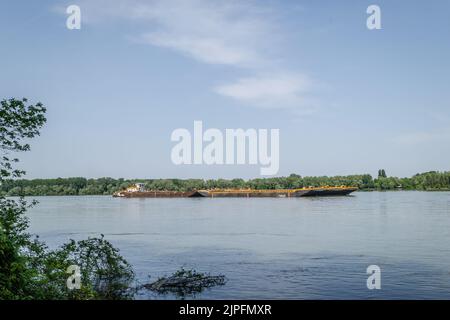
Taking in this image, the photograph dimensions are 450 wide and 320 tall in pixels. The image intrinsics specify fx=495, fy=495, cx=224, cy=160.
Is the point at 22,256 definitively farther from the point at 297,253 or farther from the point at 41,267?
the point at 297,253

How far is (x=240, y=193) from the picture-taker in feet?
453

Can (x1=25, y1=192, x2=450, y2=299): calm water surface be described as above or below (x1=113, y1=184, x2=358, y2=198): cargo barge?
below

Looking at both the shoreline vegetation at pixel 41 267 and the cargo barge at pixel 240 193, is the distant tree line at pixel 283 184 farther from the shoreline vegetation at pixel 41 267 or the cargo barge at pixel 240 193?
the shoreline vegetation at pixel 41 267

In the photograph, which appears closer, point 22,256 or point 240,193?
point 22,256

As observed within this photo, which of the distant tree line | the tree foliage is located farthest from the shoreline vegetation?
the distant tree line

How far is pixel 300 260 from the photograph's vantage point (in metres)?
27.5

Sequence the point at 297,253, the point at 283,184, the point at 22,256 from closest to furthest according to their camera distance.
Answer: the point at 22,256 → the point at 297,253 → the point at 283,184

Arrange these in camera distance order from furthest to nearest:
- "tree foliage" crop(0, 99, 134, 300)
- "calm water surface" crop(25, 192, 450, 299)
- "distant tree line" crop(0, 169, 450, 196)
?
"distant tree line" crop(0, 169, 450, 196) → "calm water surface" crop(25, 192, 450, 299) → "tree foliage" crop(0, 99, 134, 300)

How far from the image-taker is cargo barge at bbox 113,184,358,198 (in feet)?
412

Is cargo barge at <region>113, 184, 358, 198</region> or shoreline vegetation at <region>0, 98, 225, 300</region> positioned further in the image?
cargo barge at <region>113, 184, 358, 198</region>

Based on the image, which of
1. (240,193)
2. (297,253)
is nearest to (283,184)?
(240,193)

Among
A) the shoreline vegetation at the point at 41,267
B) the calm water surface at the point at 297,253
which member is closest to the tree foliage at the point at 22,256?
the shoreline vegetation at the point at 41,267

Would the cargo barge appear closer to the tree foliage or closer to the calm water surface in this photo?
the calm water surface
